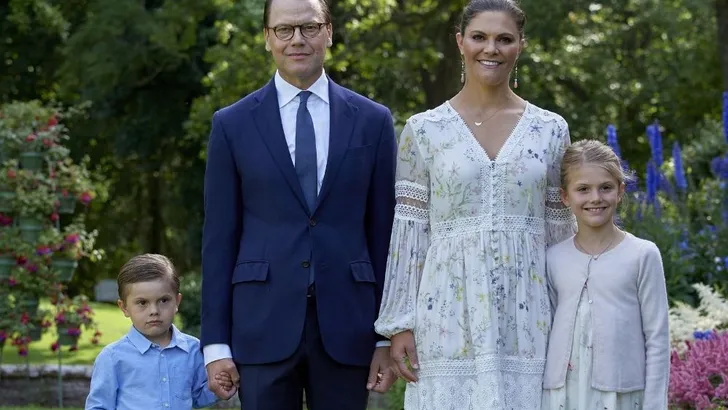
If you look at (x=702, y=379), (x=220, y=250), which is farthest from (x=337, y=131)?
(x=702, y=379)

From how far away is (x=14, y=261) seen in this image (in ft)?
38.2

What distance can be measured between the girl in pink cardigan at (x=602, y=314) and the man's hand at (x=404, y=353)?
41 centimetres

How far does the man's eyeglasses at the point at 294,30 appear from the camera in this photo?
4.39m

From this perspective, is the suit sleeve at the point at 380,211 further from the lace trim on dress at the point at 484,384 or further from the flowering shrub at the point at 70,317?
the flowering shrub at the point at 70,317

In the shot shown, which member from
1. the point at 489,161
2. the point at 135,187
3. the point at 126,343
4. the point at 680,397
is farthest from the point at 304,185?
the point at 135,187

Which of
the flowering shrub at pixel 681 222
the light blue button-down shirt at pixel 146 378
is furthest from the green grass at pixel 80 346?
the light blue button-down shirt at pixel 146 378

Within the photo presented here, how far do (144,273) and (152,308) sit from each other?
13 cm

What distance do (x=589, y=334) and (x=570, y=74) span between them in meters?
16.7

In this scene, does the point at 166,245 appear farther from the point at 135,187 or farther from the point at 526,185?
the point at 526,185

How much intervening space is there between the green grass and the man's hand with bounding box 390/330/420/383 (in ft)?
28.2

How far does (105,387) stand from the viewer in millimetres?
4664

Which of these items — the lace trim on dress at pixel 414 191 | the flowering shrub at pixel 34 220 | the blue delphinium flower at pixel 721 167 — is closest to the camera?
the lace trim on dress at pixel 414 191

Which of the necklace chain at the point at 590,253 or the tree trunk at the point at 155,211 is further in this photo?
the tree trunk at the point at 155,211

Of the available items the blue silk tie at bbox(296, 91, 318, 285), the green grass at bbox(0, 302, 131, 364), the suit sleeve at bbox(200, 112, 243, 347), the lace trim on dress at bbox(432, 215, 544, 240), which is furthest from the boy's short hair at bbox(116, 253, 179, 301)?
the green grass at bbox(0, 302, 131, 364)
